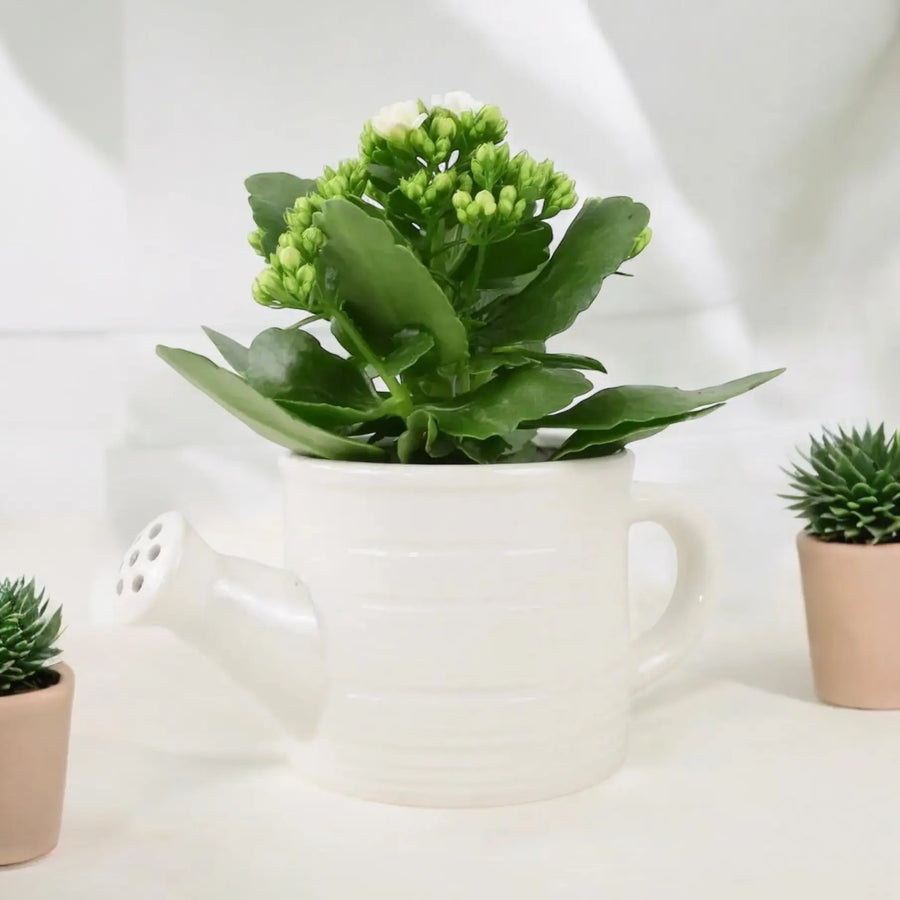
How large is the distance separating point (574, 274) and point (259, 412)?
0.19 m

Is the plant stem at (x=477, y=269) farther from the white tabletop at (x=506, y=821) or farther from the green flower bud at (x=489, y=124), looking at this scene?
the white tabletop at (x=506, y=821)

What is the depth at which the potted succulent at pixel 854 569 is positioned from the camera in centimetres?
90

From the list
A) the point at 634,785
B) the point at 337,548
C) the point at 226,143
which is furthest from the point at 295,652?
the point at 226,143

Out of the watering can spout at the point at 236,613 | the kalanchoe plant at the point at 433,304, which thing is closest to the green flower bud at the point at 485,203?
the kalanchoe plant at the point at 433,304

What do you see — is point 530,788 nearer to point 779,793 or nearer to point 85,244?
point 779,793

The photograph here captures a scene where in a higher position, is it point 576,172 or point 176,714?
point 576,172

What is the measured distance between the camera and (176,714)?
937 mm

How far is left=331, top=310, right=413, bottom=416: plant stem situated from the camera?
745 millimetres

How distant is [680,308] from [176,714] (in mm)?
727

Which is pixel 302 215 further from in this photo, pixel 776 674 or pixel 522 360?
pixel 776 674

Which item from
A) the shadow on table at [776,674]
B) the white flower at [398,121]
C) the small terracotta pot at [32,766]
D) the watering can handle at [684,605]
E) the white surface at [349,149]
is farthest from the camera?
the white surface at [349,149]

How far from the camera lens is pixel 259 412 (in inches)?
29.0

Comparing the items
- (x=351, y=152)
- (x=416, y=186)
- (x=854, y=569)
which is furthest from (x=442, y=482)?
(x=351, y=152)

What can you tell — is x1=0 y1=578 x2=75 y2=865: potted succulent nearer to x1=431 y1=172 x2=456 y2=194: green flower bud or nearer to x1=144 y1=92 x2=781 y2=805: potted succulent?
x1=144 y1=92 x2=781 y2=805: potted succulent
